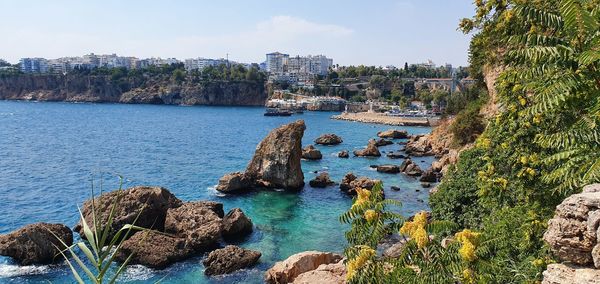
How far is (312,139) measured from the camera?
9094cm

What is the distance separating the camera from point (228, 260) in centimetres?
2525

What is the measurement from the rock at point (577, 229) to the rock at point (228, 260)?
66.3 feet

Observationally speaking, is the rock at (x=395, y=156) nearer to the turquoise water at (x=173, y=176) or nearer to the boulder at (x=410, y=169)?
the turquoise water at (x=173, y=176)

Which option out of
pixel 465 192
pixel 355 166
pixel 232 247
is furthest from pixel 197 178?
pixel 465 192

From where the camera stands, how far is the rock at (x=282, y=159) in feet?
146

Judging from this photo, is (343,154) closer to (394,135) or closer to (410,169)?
(410,169)

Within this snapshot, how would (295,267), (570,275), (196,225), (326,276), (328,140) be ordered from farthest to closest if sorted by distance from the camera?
(328,140) → (196,225) → (295,267) → (326,276) → (570,275)

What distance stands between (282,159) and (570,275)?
38224mm

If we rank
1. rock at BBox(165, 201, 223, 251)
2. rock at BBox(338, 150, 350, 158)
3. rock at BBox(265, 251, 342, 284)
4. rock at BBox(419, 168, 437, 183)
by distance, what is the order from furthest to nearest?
rock at BBox(338, 150, 350, 158) < rock at BBox(419, 168, 437, 183) < rock at BBox(165, 201, 223, 251) < rock at BBox(265, 251, 342, 284)

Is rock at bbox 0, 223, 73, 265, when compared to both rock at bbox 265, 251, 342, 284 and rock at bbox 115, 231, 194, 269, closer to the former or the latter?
rock at bbox 115, 231, 194, 269

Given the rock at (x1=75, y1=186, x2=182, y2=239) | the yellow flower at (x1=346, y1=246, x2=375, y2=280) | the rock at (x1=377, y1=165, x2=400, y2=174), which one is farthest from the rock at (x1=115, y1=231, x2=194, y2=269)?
the rock at (x1=377, y1=165, x2=400, y2=174)

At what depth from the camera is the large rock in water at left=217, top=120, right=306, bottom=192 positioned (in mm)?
44312

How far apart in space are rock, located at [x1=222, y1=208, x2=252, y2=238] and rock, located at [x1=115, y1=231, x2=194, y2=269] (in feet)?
11.5

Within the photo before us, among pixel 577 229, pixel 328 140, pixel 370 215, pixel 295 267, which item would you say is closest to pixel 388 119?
pixel 328 140
